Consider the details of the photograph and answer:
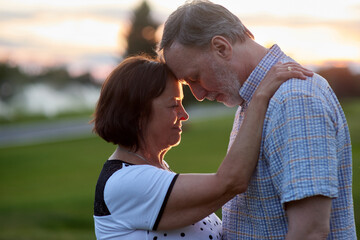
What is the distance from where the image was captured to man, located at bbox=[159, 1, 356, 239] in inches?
78.2

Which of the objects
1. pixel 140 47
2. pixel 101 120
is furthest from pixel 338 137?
pixel 140 47

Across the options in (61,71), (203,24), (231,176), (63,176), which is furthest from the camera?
(61,71)

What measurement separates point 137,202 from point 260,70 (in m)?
0.90

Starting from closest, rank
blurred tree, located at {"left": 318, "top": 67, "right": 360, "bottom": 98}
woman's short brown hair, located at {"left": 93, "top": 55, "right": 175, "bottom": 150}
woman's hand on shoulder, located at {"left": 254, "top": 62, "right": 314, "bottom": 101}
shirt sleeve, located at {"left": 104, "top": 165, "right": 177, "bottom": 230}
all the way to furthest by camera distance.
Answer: woman's hand on shoulder, located at {"left": 254, "top": 62, "right": 314, "bottom": 101}, shirt sleeve, located at {"left": 104, "top": 165, "right": 177, "bottom": 230}, woman's short brown hair, located at {"left": 93, "top": 55, "right": 175, "bottom": 150}, blurred tree, located at {"left": 318, "top": 67, "right": 360, "bottom": 98}

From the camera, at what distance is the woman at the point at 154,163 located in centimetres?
223

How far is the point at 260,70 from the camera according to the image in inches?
93.8

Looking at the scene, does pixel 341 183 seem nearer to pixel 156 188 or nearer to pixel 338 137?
pixel 338 137

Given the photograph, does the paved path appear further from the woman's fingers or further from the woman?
the woman's fingers

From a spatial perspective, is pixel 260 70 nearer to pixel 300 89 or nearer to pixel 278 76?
pixel 278 76

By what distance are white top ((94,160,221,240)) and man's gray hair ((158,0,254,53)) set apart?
2.27 ft

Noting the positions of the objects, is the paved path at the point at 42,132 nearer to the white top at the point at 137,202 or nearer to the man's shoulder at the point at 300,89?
the white top at the point at 137,202

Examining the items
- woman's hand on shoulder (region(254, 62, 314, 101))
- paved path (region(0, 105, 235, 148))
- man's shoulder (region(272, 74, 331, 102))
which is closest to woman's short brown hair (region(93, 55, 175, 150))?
woman's hand on shoulder (region(254, 62, 314, 101))

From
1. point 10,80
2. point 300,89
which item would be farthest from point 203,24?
point 10,80

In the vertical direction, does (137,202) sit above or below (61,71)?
above
